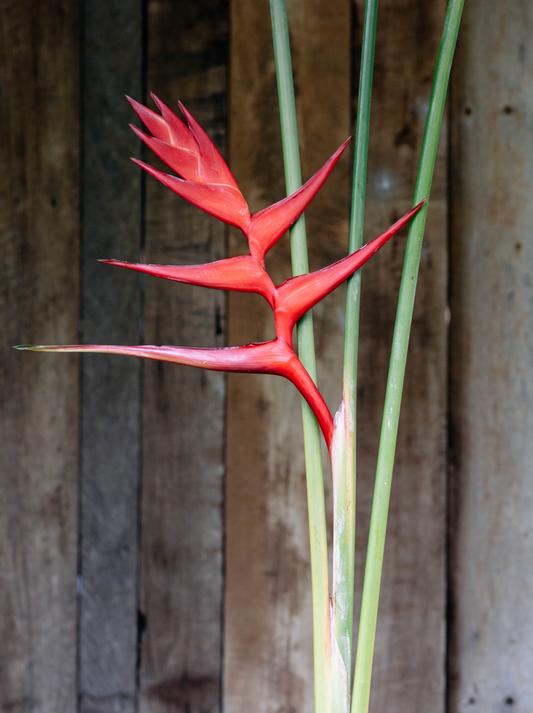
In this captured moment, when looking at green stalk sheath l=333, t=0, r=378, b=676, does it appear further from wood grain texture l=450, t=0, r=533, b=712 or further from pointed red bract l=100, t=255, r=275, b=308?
wood grain texture l=450, t=0, r=533, b=712

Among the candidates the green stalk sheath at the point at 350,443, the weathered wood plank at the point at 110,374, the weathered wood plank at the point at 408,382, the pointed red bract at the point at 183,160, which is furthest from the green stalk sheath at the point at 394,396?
the weathered wood plank at the point at 110,374

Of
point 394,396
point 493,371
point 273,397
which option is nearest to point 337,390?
point 273,397

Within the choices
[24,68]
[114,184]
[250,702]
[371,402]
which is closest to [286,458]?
[371,402]

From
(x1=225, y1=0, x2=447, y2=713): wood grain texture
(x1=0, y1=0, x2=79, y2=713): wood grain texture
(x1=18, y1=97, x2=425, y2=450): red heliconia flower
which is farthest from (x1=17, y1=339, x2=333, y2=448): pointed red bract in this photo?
(x1=0, y1=0, x2=79, y2=713): wood grain texture

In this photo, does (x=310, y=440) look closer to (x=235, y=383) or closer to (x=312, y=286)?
(x=312, y=286)

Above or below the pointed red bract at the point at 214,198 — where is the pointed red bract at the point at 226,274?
below

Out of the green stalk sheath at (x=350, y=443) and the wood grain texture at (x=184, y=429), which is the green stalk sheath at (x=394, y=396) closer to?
the green stalk sheath at (x=350, y=443)
